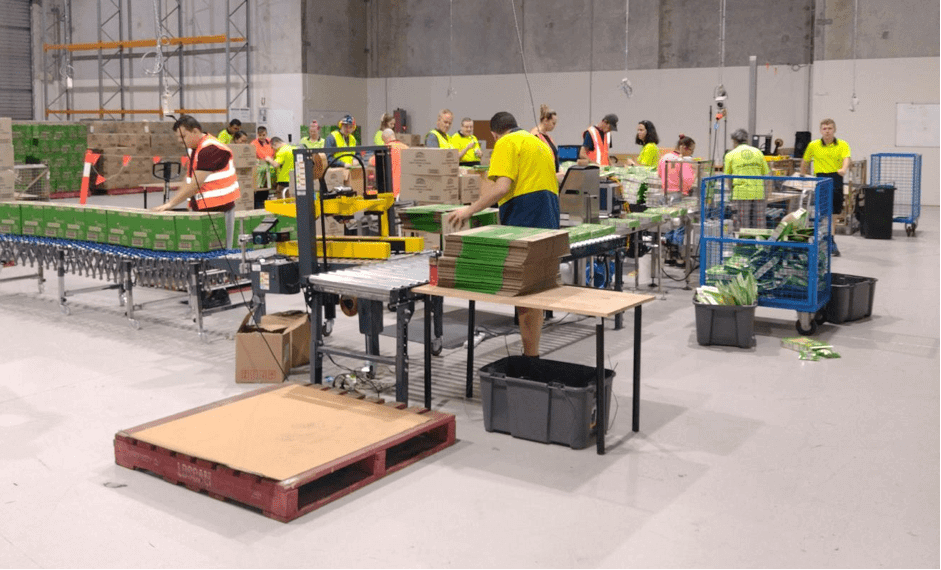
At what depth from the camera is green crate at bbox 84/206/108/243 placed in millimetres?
8305

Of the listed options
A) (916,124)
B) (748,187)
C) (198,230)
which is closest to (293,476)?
(198,230)

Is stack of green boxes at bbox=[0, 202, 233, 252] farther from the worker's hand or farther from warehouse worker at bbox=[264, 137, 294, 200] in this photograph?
warehouse worker at bbox=[264, 137, 294, 200]

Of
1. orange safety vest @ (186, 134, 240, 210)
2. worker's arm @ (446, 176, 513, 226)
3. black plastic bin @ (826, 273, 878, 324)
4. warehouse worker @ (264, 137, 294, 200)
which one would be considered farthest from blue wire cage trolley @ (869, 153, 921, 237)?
orange safety vest @ (186, 134, 240, 210)

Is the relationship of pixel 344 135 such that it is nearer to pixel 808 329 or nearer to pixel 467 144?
pixel 467 144

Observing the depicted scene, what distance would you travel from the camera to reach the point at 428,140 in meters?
12.4

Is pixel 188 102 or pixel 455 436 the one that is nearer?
pixel 455 436

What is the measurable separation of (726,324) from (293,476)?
4.35 metres

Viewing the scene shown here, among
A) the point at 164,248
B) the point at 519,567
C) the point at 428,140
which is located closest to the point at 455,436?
the point at 519,567

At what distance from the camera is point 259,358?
6598 millimetres

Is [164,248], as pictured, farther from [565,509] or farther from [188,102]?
[188,102]

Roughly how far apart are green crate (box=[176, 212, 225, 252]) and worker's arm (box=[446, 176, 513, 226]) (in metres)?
2.29

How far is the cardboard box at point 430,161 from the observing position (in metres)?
9.70

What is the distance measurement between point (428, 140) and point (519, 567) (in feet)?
29.9

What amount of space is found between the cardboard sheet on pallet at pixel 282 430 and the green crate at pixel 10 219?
4737mm
